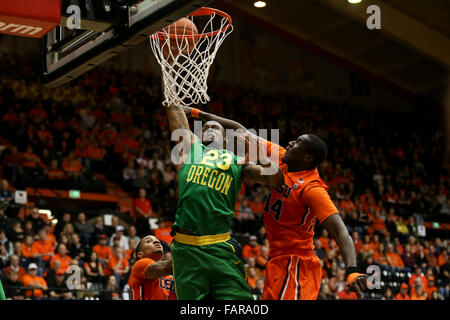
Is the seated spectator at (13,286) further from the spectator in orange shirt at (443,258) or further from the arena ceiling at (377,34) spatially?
the spectator in orange shirt at (443,258)

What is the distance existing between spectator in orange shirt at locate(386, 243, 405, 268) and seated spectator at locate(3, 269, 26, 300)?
7.76m

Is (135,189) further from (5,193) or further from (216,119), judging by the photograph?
(216,119)

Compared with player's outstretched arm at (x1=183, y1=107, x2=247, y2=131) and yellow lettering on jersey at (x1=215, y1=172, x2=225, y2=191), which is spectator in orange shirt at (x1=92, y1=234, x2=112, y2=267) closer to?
player's outstretched arm at (x1=183, y1=107, x2=247, y2=131)

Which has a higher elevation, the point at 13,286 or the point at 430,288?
the point at 13,286

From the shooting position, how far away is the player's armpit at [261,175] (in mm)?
3973

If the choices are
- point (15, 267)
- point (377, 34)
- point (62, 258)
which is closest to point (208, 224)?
point (15, 267)

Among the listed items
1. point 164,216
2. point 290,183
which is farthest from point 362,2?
point 290,183

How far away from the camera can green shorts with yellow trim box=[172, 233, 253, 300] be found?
12.6 feet

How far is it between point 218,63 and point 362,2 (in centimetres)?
569

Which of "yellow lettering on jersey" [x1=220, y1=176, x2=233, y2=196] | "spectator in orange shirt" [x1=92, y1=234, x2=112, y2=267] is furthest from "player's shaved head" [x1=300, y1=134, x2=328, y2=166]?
"spectator in orange shirt" [x1=92, y1=234, x2=112, y2=267]

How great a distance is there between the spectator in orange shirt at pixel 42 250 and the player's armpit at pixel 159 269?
525 cm

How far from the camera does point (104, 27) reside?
4.32 meters

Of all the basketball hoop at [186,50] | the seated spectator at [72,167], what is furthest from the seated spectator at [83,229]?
the basketball hoop at [186,50]

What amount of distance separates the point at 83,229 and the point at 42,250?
99 cm
